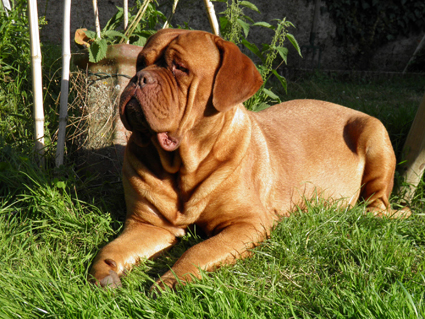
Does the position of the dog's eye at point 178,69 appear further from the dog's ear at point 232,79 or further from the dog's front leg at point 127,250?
the dog's front leg at point 127,250

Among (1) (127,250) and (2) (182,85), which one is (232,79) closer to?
(2) (182,85)

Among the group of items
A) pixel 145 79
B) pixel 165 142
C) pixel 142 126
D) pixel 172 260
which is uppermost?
pixel 145 79

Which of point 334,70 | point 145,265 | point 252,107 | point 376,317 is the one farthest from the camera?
point 334,70

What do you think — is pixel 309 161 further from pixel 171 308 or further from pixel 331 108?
pixel 171 308

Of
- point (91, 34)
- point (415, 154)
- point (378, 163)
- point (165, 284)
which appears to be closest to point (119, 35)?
point (91, 34)

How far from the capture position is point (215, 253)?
2.43 m

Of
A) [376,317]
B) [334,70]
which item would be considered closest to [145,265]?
[376,317]

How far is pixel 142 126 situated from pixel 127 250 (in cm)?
75

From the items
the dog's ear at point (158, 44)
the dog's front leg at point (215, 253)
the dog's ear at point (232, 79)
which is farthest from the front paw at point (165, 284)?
the dog's ear at point (158, 44)

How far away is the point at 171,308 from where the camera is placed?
1890 millimetres

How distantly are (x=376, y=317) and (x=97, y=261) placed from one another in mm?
1477

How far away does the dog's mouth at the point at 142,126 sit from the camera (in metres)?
2.49

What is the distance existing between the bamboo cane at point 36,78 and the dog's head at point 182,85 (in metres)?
0.98

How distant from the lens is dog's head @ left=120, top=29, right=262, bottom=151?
97.3 inches
